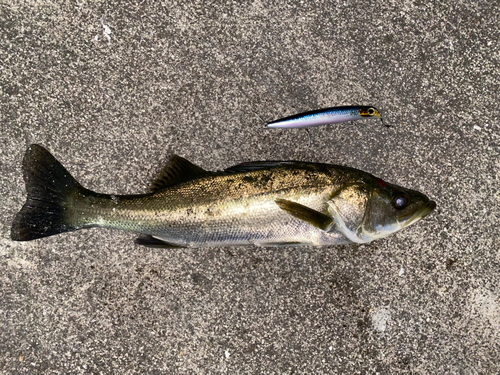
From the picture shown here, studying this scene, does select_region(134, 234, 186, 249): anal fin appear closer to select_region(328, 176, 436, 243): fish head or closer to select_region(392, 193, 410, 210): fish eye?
select_region(328, 176, 436, 243): fish head

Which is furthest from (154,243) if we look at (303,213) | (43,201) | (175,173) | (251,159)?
(303,213)

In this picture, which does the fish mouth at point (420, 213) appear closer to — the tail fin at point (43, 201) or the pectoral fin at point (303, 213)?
the pectoral fin at point (303, 213)

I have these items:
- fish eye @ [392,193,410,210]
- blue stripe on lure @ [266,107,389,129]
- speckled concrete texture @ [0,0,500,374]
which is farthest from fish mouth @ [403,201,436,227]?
blue stripe on lure @ [266,107,389,129]

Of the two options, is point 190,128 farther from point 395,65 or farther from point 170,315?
point 395,65

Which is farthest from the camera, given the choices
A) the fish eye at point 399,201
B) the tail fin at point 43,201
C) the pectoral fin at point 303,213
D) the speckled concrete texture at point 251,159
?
the speckled concrete texture at point 251,159

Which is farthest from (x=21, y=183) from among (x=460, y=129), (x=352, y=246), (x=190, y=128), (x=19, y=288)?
(x=460, y=129)

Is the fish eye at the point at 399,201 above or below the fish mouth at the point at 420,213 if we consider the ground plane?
above

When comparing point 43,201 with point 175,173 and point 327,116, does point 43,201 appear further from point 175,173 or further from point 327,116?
point 327,116

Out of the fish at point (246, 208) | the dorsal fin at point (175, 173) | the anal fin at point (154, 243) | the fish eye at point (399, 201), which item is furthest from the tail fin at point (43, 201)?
the fish eye at point (399, 201)
